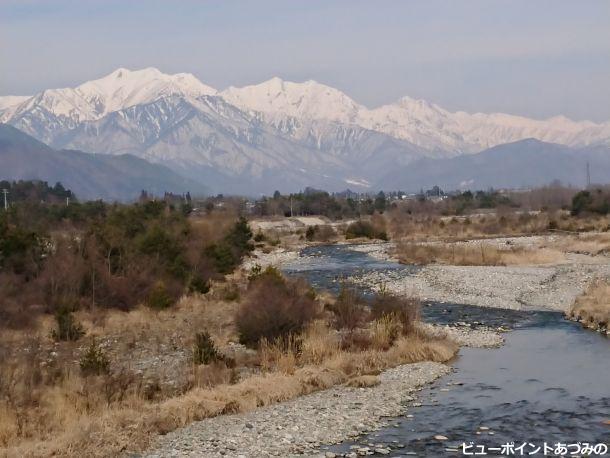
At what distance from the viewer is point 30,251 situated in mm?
36125

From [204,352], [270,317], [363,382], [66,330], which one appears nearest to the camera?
[363,382]

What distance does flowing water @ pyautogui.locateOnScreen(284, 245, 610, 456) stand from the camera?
16.4 meters

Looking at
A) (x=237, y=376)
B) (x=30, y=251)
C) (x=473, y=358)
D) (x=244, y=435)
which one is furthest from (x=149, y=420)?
(x=30, y=251)

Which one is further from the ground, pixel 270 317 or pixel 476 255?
pixel 270 317

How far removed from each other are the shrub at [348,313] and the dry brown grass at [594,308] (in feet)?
28.4

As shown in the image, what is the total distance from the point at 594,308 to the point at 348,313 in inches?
413

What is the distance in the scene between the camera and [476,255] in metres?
58.8

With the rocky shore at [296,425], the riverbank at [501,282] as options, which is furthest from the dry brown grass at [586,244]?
the rocky shore at [296,425]

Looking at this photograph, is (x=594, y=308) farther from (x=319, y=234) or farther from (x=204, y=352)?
(x=319, y=234)

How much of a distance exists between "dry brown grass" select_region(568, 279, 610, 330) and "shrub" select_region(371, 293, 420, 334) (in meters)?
6.83

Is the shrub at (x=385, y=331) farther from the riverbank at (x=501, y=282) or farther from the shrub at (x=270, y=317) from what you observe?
the riverbank at (x=501, y=282)

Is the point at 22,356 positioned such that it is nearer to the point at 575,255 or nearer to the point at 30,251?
the point at 30,251

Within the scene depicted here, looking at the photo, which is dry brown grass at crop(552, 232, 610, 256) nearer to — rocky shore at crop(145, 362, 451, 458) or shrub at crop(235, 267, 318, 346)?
shrub at crop(235, 267, 318, 346)

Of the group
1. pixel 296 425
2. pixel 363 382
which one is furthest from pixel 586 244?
pixel 296 425
